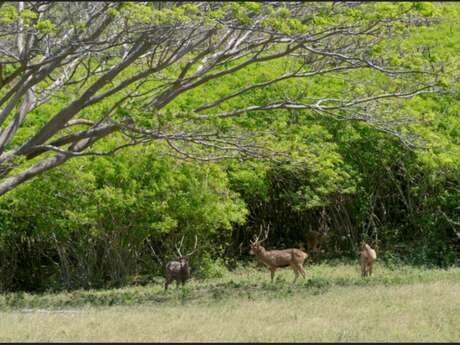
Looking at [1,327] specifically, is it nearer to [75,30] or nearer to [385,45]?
[75,30]

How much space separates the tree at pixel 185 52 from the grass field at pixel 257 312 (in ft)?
8.20

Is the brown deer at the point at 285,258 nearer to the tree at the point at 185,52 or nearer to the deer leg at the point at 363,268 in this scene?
the deer leg at the point at 363,268

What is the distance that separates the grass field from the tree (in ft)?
8.20

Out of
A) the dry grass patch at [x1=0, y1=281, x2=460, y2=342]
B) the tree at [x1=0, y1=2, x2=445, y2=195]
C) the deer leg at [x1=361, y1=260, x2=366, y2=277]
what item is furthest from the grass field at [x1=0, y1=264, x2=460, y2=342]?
the tree at [x1=0, y1=2, x2=445, y2=195]

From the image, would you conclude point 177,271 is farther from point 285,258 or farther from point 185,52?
point 185,52

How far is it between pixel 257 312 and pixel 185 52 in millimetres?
4398

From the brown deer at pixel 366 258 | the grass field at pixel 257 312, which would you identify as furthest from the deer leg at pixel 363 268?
the grass field at pixel 257 312

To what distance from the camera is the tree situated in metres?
13.1

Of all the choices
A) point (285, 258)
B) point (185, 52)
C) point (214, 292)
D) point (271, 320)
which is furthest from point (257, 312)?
point (285, 258)

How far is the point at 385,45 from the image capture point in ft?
50.3

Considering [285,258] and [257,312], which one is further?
[285,258]

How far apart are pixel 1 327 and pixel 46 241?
8.60 m

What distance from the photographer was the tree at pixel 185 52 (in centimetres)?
1310

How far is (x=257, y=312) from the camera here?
41.8 ft
